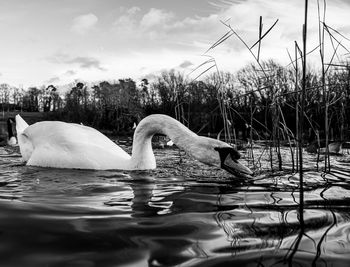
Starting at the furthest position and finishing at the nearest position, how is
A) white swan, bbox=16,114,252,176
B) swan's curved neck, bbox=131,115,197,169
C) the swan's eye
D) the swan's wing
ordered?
the swan's wing → swan's curved neck, bbox=131,115,197,169 → white swan, bbox=16,114,252,176 → the swan's eye

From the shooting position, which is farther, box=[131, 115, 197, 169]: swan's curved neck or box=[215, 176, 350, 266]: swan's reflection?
box=[131, 115, 197, 169]: swan's curved neck

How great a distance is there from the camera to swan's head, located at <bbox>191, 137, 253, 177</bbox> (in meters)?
3.91

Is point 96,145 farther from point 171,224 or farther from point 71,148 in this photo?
point 171,224

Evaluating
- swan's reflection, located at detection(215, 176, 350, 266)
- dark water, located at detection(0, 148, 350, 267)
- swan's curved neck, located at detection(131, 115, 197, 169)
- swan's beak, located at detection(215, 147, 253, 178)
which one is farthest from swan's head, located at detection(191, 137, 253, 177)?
swan's curved neck, located at detection(131, 115, 197, 169)

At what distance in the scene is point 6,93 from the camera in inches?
5192

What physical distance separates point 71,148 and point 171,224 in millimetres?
3409

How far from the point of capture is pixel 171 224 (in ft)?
7.95

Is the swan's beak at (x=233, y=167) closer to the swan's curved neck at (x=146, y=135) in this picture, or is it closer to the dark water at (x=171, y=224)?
the dark water at (x=171, y=224)

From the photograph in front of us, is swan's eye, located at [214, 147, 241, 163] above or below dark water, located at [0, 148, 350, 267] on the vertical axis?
above

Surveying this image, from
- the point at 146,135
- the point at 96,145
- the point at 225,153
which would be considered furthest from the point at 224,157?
the point at 96,145

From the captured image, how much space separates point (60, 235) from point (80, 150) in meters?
3.36

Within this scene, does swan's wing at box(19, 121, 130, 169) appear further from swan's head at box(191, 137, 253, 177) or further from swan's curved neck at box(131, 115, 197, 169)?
swan's head at box(191, 137, 253, 177)

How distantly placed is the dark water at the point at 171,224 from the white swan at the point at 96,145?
24.0 inches

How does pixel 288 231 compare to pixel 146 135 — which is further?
pixel 146 135
